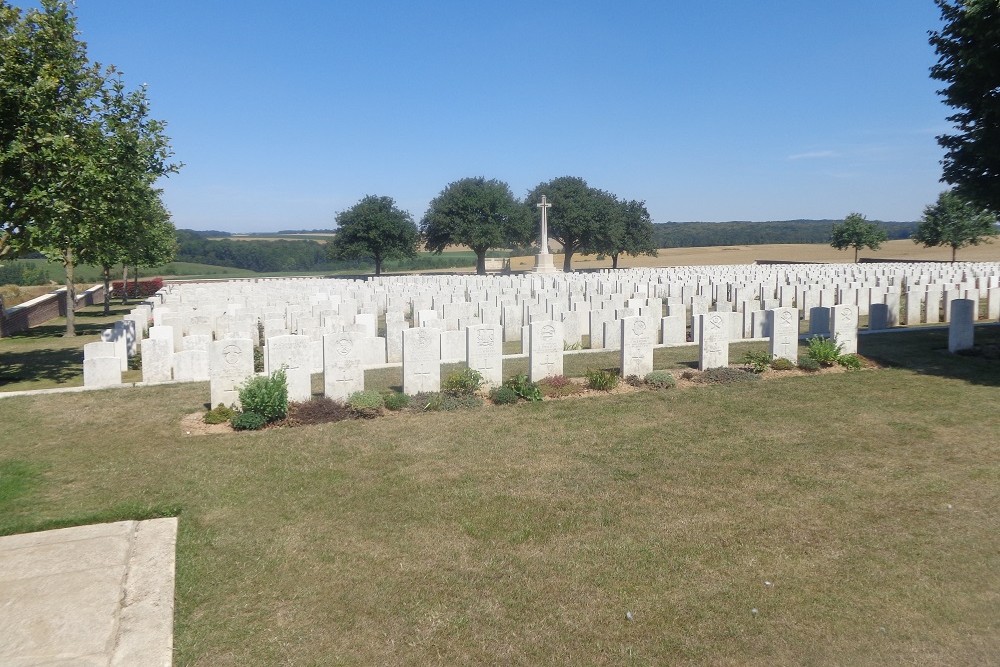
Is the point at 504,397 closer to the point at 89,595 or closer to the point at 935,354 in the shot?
the point at 89,595

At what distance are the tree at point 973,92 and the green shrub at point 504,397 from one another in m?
11.0

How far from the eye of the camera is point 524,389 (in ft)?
39.4

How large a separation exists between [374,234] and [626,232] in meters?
25.2

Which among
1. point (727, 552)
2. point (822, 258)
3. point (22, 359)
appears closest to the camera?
point (727, 552)

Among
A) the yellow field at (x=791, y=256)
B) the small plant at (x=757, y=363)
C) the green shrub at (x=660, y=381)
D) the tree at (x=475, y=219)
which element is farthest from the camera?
the yellow field at (x=791, y=256)

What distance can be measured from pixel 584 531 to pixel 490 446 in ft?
9.63

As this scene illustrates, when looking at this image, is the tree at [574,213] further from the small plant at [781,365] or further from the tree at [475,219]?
the small plant at [781,365]

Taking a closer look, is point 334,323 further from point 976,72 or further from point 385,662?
point 976,72

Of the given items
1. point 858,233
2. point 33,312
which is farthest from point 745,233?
point 33,312

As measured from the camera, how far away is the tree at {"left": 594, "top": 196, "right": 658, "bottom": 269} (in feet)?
212

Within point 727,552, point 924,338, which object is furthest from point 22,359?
point 924,338

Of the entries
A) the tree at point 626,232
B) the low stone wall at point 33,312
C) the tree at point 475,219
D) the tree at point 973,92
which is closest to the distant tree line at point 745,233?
the tree at point 626,232

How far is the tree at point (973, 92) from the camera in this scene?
44.5 feet

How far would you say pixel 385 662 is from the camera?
185 inches
